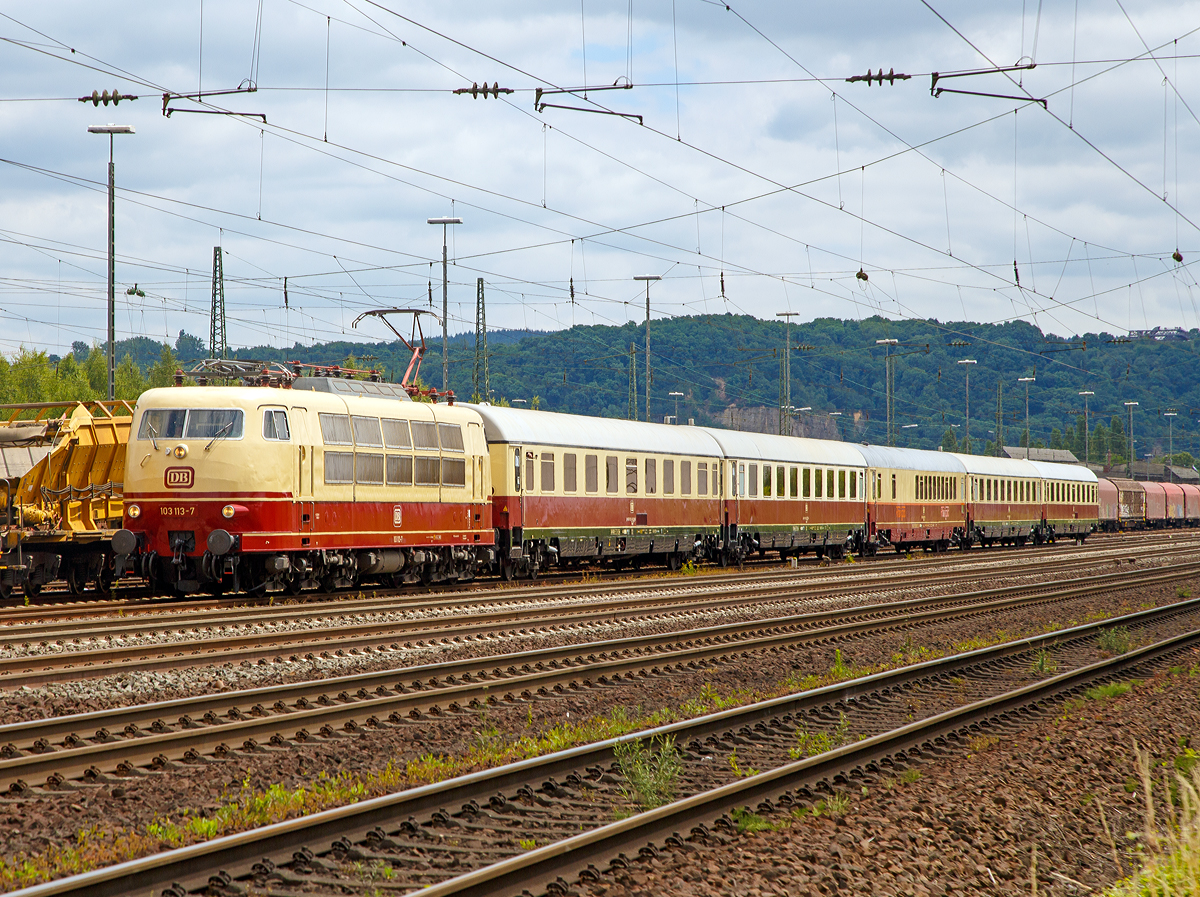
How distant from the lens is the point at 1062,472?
216 ft

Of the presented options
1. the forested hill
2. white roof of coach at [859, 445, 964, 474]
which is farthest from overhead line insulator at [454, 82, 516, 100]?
the forested hill

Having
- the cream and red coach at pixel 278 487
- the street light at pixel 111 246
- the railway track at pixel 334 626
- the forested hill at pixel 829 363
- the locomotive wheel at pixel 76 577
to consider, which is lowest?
the railway track at pixel 334 626

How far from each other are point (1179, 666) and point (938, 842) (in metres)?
10.1

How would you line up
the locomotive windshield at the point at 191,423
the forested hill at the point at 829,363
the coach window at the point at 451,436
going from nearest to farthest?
the locomotive windshield at the point at 191,423 < the coach window at the point at 451,436 < the forested hill at the point at 829,363

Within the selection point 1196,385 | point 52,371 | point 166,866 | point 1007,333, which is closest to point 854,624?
point 166,866

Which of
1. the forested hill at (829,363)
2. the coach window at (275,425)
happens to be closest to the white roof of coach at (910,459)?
the forested hill at (829,363)

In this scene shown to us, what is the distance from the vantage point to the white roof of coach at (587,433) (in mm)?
28125

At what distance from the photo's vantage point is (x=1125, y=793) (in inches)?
385

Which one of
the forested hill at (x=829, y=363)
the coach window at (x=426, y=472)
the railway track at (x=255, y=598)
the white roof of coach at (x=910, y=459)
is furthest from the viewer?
the forested hill at (x=829, y=363)

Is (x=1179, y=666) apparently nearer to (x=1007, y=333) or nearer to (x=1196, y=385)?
(x=1007, y=333)

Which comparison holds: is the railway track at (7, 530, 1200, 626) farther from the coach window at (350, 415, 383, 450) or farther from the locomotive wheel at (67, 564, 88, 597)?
the coach window at (350, 415, 383, 450)

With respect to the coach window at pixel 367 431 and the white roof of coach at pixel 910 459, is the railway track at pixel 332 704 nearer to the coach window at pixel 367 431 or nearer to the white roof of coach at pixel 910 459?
the coach window at pixel 367 431

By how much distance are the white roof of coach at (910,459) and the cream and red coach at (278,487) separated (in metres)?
25.4

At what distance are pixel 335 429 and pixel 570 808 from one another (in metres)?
15.1
